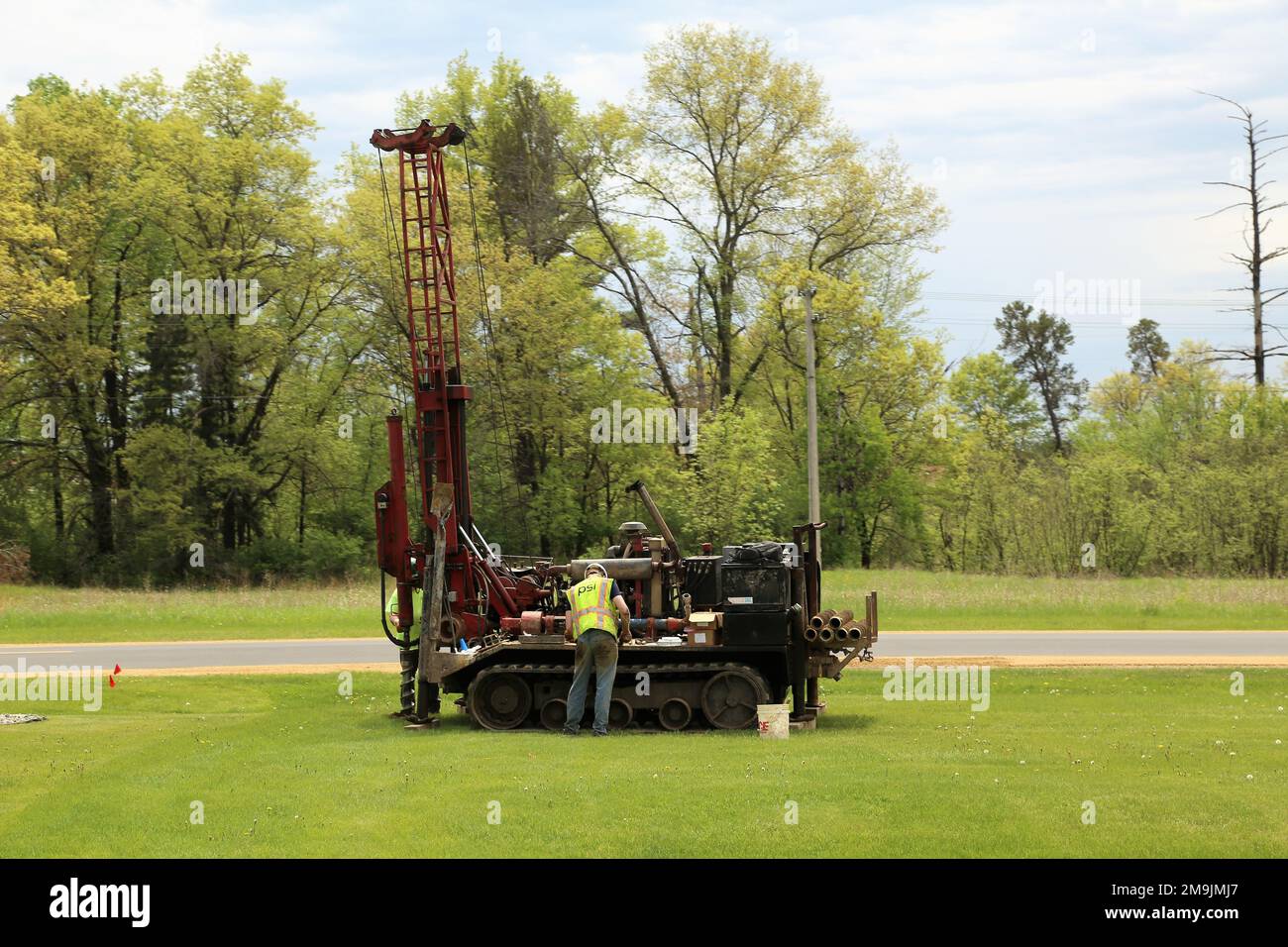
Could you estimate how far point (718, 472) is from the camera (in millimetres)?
45719

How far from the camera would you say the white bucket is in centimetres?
1664

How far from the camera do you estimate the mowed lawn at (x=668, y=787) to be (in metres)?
10.8

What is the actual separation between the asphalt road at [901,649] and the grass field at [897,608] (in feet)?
6.09

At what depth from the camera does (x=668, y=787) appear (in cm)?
1275

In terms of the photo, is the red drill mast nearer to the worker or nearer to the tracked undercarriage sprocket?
the tracked undercarriage sprocket

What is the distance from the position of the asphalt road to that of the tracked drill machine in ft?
27.3

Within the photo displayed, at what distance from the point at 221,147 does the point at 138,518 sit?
14466 mm
